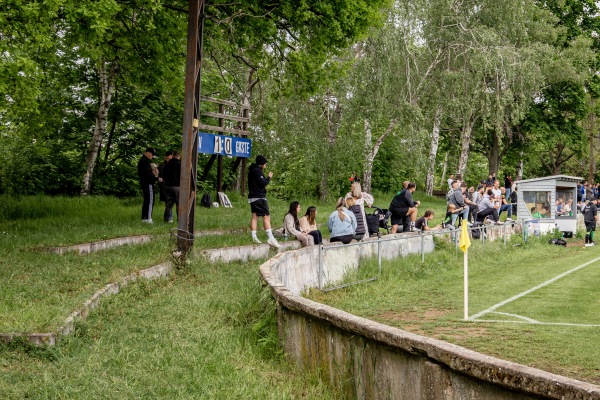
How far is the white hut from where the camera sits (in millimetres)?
31484

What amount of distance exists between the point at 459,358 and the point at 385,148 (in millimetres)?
44132

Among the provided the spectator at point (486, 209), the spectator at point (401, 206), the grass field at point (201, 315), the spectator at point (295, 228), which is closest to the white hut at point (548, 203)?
the spectator at point (486, 209)

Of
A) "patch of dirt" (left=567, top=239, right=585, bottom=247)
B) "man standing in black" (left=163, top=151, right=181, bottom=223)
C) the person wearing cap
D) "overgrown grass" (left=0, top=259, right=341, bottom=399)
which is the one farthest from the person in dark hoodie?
"patch of dirt" (left=567, top=239, right=585, bottom=247)

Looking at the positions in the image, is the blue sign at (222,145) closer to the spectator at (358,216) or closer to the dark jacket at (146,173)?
the dark jacket at (146,173)

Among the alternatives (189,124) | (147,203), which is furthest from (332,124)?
(189,124)

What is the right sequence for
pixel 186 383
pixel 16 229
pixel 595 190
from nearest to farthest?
pixel 186 383
pixel 16 229
pixel 595 190

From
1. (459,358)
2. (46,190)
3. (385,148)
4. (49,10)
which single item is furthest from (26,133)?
(385,148)

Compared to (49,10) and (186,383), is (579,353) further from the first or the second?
(49,10)

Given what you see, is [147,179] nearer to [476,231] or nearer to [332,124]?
[476,231]

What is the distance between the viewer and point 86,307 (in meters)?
9.45

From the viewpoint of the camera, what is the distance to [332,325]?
7.32 m

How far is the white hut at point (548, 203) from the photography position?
31484mm

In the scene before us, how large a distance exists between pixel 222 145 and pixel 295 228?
11.6 ft

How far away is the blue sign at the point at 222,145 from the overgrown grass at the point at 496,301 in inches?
188
